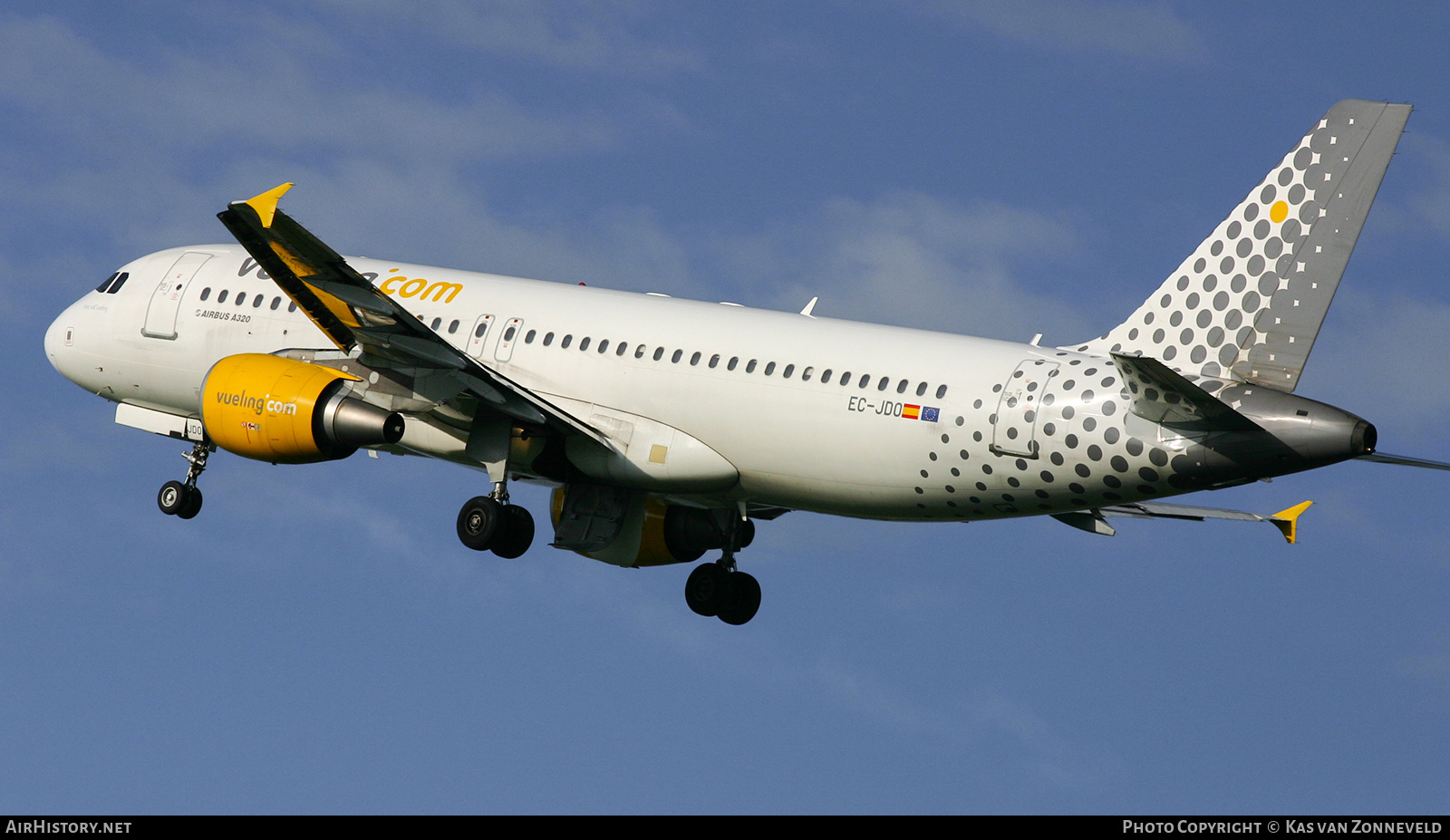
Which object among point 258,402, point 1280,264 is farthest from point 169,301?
point 1280,264

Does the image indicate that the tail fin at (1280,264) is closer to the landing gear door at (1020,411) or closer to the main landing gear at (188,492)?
the landing gear door at (1020,411)

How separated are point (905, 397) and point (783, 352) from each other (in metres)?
2.40

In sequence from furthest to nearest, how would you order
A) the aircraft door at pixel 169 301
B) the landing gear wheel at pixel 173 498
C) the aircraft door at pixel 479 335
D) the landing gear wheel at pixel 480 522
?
the landing gear wheel at pixel 173 498 < the aircraft door at pixel 169 301 < the aircraft door at pixel 479 335 < the landing gear wheel at pixel 480 522

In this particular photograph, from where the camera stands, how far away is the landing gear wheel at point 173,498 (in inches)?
1438

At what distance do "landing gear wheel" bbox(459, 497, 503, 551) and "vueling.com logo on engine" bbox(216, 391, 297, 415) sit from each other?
132 inches

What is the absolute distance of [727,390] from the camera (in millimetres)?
30516

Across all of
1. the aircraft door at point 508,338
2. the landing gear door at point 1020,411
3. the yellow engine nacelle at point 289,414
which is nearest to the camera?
the landing gear door at point 1020,411

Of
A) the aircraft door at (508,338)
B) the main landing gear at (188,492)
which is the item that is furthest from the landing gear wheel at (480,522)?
the main landing gear at (188,492)

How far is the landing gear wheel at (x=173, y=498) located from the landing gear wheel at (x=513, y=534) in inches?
330

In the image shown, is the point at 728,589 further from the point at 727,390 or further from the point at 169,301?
the point at 169,301

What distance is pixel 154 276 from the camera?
36.7 metres

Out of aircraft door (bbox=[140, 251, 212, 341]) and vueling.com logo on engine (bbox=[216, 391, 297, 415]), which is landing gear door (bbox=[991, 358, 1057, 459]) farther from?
aircraft door (bbox=[140, 251, 212, 341])
